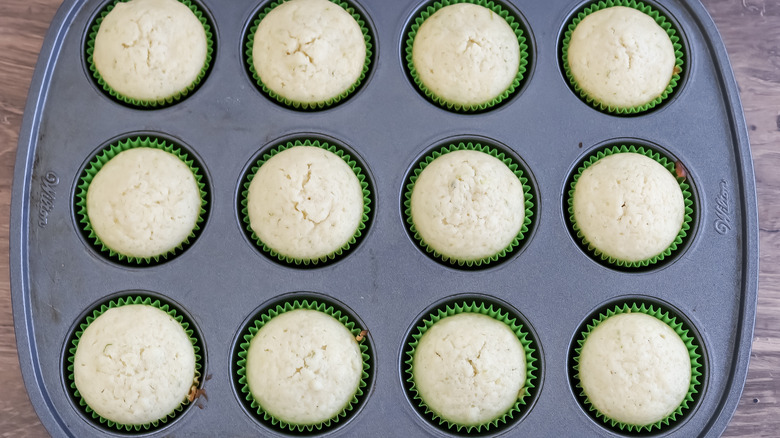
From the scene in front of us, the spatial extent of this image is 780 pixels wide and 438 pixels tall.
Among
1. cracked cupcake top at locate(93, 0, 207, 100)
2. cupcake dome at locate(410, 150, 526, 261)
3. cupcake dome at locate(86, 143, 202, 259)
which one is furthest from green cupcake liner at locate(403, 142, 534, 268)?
cracked cupcake top at locate(93, 0, 207, 100)

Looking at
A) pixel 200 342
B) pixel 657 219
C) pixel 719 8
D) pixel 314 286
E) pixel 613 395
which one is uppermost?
pixel 719 8

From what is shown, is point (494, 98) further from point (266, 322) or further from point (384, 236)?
point (266, 322)

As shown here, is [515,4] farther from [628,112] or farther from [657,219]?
[657,219]

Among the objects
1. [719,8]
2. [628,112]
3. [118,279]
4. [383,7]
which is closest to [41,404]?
[118,279]

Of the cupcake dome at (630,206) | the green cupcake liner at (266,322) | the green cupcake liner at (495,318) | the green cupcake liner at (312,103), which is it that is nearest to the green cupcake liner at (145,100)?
the green cupcake liner at (312,103)

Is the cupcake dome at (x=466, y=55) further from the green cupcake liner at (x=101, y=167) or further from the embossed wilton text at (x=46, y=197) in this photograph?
the embossed wilton text at (x=46, y=197)

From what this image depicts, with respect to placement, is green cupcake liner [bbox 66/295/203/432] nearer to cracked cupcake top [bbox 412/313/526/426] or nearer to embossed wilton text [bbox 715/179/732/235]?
cracked cupcake top [bbox 412/313/526/426]

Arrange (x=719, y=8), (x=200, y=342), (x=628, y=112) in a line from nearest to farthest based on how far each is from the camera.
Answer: (x=200, y=342), (x=628, y=112), (x=719, y=8)

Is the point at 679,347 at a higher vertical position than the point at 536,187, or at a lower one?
lower
